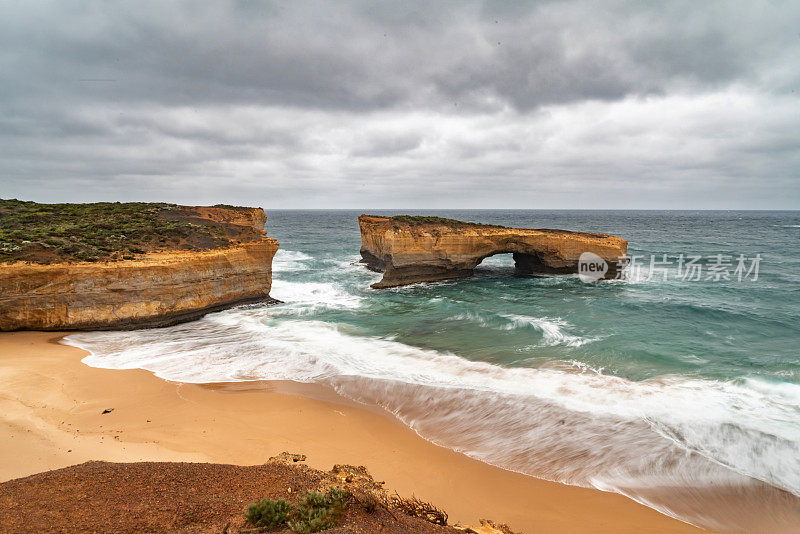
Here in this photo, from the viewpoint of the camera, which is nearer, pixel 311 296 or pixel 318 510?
pixel 318 510

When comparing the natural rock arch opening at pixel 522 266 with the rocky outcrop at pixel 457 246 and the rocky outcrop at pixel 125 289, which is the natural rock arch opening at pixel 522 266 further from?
the rocky outcrop at pixel 125 289

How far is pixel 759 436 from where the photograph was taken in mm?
A: 8438

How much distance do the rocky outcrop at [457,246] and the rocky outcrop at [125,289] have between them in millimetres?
9539

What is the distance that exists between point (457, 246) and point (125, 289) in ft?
62.7

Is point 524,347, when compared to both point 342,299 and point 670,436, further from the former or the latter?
point 342,299

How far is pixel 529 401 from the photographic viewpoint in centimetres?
1002

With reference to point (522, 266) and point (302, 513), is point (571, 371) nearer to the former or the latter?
point (302, 513)

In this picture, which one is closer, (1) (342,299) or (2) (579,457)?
(2) (579,457)

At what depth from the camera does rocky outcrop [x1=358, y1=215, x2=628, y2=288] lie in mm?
25672

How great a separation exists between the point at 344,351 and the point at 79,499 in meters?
9.12

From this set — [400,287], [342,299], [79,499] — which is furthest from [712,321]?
[79,499]

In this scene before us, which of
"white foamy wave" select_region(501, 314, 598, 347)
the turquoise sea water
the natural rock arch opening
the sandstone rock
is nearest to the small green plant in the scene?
the sandstone rock

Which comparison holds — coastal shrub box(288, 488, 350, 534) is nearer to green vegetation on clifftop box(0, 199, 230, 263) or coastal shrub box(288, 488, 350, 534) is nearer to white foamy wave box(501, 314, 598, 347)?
white foamy wave box(501, 314, 598, 347)

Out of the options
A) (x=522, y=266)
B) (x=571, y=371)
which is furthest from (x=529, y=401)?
(x=522, y=266)
